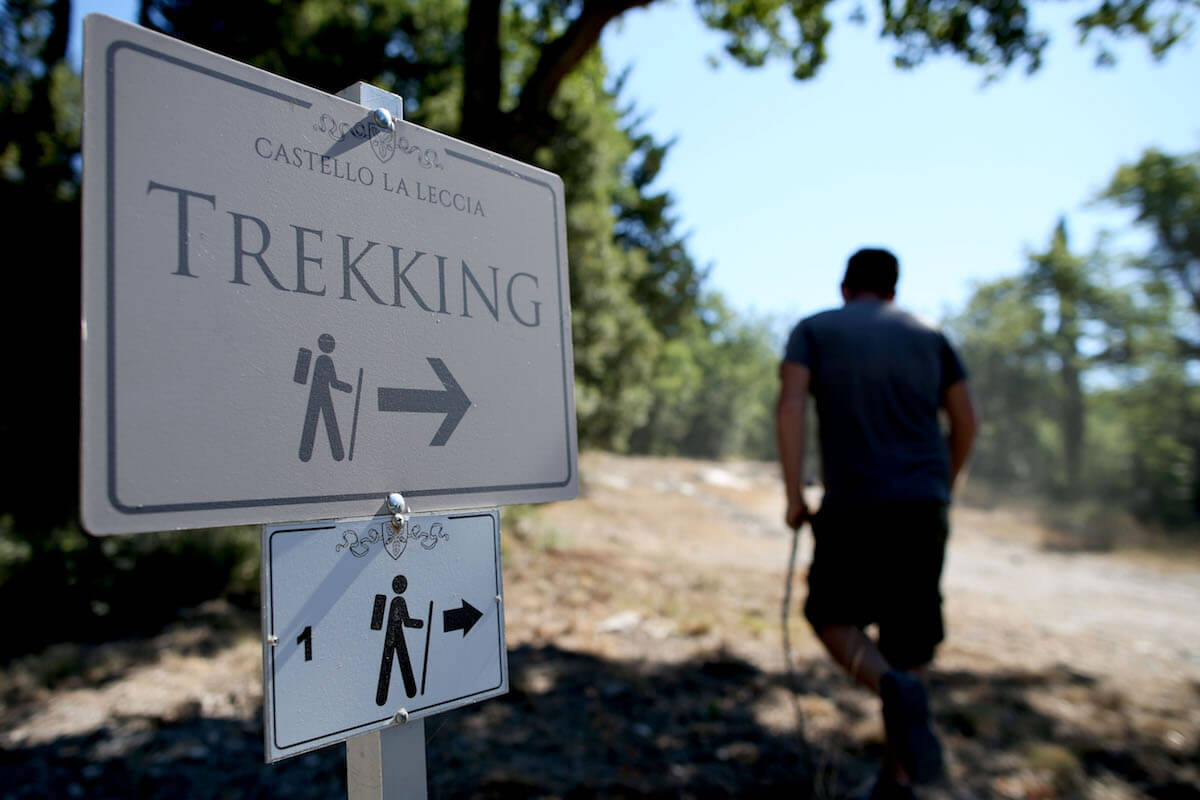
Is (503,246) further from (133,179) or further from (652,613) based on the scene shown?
(652,613)

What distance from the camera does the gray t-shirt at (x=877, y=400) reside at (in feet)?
8.61

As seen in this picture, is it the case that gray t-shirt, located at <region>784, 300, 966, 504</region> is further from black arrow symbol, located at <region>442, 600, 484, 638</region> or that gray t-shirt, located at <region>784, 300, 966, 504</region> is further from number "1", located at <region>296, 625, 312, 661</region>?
number "1", located at <region>296, 625, 312, 661</region>

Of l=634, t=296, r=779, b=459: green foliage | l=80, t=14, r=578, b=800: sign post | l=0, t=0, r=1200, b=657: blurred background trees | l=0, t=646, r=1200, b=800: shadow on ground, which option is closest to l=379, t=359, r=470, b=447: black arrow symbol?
l=80, t=14, r=578, b=800: sign post

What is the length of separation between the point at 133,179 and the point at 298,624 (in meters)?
0.67

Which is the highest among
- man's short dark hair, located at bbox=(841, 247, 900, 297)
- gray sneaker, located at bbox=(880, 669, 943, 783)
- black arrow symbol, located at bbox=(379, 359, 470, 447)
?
man's short dark hair, located at bbox=(841, 247, 900, 297)

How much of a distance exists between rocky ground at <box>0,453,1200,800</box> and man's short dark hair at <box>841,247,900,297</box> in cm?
157

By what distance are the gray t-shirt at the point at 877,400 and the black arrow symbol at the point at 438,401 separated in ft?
5.83

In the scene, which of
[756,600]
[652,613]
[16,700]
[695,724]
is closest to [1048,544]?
[756,600]

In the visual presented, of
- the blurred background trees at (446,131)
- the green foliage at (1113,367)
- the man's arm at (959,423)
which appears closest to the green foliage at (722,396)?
the green foliage at (1113,367)

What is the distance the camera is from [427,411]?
1.27m

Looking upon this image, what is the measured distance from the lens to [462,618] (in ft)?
4.20

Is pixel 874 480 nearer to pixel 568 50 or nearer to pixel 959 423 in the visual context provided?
pixel 959 423

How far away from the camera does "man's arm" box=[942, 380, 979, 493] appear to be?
2.87 metres

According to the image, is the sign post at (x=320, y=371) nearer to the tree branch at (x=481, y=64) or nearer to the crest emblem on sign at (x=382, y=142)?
the crest emblem on sign at (x=382, y=142)
